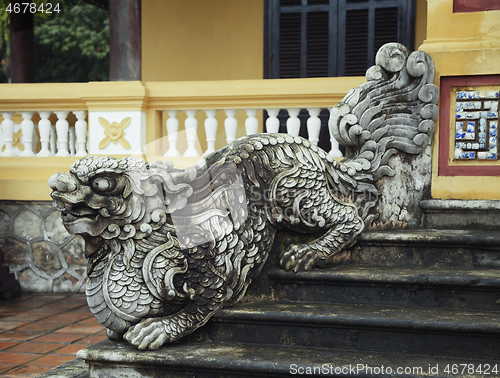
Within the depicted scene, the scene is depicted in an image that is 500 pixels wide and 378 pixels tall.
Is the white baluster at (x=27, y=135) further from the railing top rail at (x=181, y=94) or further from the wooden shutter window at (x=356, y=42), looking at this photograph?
the wooden shutter window at (x=356, y=42)

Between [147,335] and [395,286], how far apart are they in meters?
1.01

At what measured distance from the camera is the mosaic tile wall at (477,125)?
2.46 metres

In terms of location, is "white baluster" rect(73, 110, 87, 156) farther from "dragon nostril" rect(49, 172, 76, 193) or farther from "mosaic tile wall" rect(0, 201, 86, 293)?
"dragon nostril" rect(49, 172, 76, 193)

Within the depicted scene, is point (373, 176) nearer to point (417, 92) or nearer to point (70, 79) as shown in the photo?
point (417, 92)

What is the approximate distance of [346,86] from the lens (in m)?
3.92

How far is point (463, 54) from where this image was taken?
247 cm

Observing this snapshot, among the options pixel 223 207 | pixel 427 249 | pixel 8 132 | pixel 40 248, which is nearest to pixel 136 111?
pixel 8 132

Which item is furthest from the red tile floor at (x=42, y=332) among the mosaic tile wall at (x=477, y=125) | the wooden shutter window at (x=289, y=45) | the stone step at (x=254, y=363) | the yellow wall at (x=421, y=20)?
the yellow wall at (x=421, y=20)

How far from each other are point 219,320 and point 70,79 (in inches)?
618

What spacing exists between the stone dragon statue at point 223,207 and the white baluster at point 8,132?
2.95 m

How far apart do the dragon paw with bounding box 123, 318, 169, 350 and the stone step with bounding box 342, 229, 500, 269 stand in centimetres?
87

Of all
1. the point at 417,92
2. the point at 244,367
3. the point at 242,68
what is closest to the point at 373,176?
the point at 417,92

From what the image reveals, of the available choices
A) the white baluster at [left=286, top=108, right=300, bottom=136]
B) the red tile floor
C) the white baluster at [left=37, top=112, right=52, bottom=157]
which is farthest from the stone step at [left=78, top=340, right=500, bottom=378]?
the white baluster at [left=37, top=112, right=52, bottom=157]

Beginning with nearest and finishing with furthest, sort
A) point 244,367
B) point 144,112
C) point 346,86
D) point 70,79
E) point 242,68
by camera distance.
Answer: point 244,367, point 346,86, point 144,112, point 242,68, point 70,79
